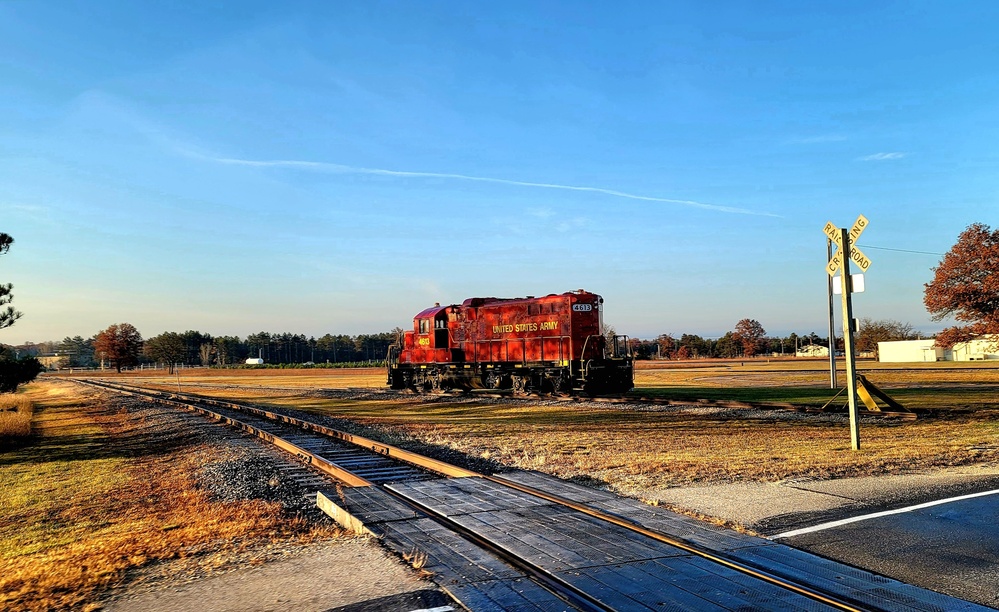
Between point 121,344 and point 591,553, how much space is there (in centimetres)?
12845

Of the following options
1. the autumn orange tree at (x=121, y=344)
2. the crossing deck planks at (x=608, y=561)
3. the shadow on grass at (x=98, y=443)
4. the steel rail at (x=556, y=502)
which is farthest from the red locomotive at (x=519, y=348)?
the autumn orange tree at (x=121, y=344)

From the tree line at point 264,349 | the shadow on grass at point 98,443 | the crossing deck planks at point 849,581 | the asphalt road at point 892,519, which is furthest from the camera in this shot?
the tree line at point 264,349

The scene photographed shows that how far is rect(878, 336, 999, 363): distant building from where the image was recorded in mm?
81062

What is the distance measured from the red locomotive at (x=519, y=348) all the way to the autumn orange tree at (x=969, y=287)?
1423 centimetres

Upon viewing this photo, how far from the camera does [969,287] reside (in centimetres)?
2827

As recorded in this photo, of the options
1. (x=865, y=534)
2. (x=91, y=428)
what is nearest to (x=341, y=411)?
(x=91, y=428)

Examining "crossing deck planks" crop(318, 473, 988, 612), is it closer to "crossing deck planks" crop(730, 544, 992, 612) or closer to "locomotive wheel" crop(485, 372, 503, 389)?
"crossing deck planks" crop(730, 544, 992, 612)

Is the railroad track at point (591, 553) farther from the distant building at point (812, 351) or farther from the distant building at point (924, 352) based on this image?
the distant building at point (812, 351)

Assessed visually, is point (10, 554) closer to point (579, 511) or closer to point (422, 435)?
point (579, 511)

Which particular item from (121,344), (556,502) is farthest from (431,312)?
(121,344)

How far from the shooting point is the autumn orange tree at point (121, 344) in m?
116

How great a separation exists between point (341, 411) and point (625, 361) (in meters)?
11.0

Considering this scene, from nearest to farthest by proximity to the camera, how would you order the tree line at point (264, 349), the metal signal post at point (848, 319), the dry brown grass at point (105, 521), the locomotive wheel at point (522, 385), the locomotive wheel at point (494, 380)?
the dry brown grass at point (105, 521), the metal signal post at point (848, 319), the locomotive wheel at point (522, 385), the locomotive wheel at point (494, 380), the tree line at point (264, 349)

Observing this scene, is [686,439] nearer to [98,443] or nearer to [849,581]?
[849,581]
